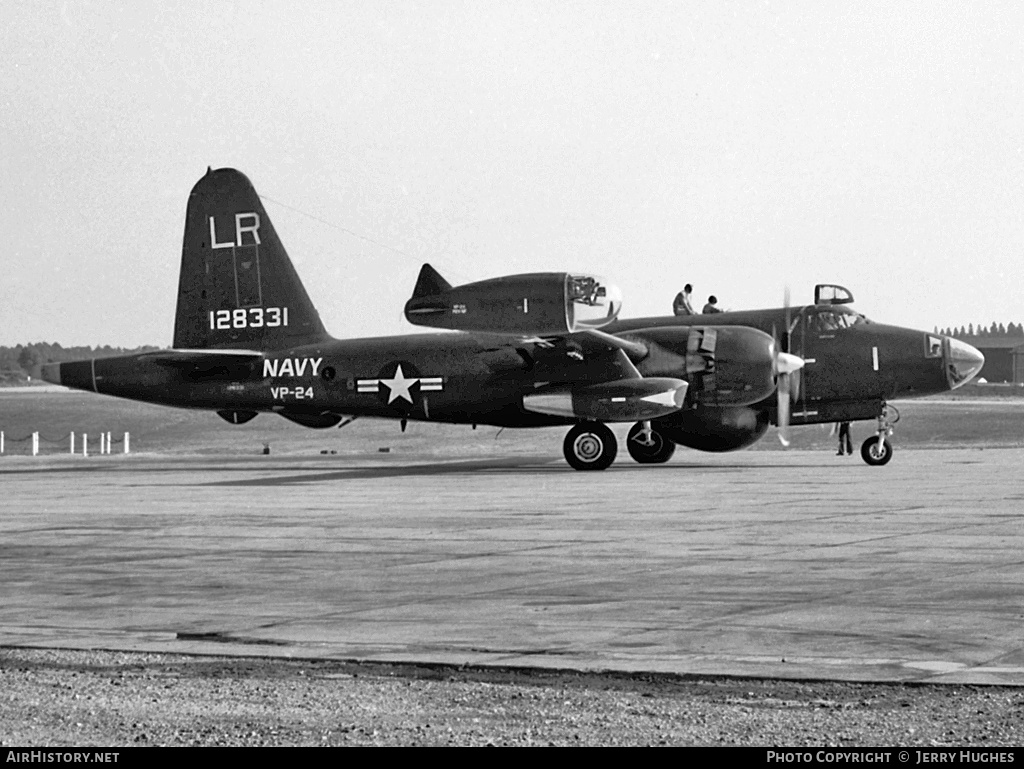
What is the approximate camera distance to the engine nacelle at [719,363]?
36.3 metres

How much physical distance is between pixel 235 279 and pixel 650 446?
12019 millimetres

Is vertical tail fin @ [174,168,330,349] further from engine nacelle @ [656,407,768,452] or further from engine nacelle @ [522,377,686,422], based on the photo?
engine nacelle @ [656,407,768,452]

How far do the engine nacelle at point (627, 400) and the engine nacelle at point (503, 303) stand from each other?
99.3 inches

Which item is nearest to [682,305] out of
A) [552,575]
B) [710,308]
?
[710,308]

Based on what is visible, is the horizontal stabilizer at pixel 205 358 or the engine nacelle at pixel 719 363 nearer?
the engine nacelle at pixel 719 363

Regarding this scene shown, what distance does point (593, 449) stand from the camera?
37.4 meters

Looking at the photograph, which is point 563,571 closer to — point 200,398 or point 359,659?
point 359,659

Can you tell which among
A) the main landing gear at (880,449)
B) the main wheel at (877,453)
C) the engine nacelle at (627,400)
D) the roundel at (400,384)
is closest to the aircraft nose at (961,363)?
the main landing gear at (880,449)

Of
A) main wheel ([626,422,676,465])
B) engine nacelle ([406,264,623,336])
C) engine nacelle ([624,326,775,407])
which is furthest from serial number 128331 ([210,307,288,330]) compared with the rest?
engine nacelle ([624,326,775,407])

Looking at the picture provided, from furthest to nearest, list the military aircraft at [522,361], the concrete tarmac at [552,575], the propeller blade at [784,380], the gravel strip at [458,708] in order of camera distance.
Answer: the propeller blade at [784,380], the military aircraft at [522,361], the concrete tarmac at [552,575], the gravel strip at [458,708]

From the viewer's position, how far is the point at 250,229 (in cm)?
4216

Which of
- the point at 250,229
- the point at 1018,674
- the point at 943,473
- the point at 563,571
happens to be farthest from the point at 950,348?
the point at 1018,674

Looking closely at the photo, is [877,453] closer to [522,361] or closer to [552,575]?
[522,361]

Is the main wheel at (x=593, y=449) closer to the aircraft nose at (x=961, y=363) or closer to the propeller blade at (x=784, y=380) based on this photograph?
the propeller blade at (x=784, y=380)
